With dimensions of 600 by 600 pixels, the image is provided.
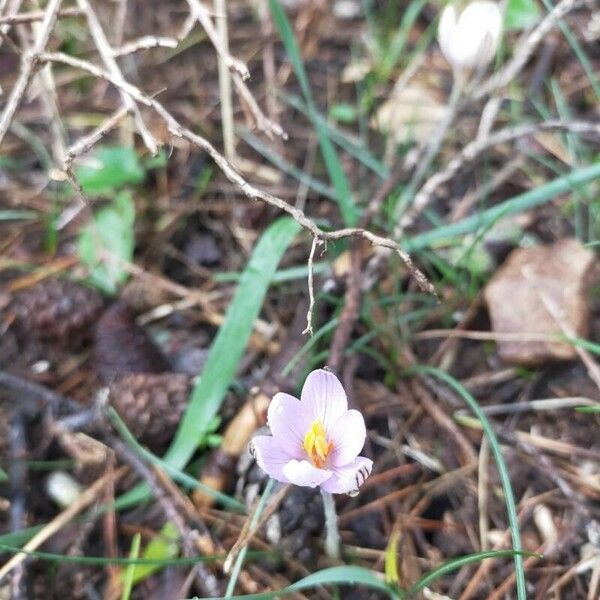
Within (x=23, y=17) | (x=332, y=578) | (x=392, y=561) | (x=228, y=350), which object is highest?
(x=23, y=17)

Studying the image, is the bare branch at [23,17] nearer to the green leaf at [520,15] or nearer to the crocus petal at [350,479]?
the crocus petal at [350,479]

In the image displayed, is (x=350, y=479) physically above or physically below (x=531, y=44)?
below

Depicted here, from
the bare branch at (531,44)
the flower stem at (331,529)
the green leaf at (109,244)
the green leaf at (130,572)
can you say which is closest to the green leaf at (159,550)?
the green leaf at (130,572)

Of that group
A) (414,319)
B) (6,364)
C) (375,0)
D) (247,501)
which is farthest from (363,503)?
(375,0)

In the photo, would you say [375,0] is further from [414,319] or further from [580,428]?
[580,428]

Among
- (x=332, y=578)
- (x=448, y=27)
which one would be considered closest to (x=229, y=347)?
(x=332, y=578)

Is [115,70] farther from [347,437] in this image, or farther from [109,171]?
[347,437]
